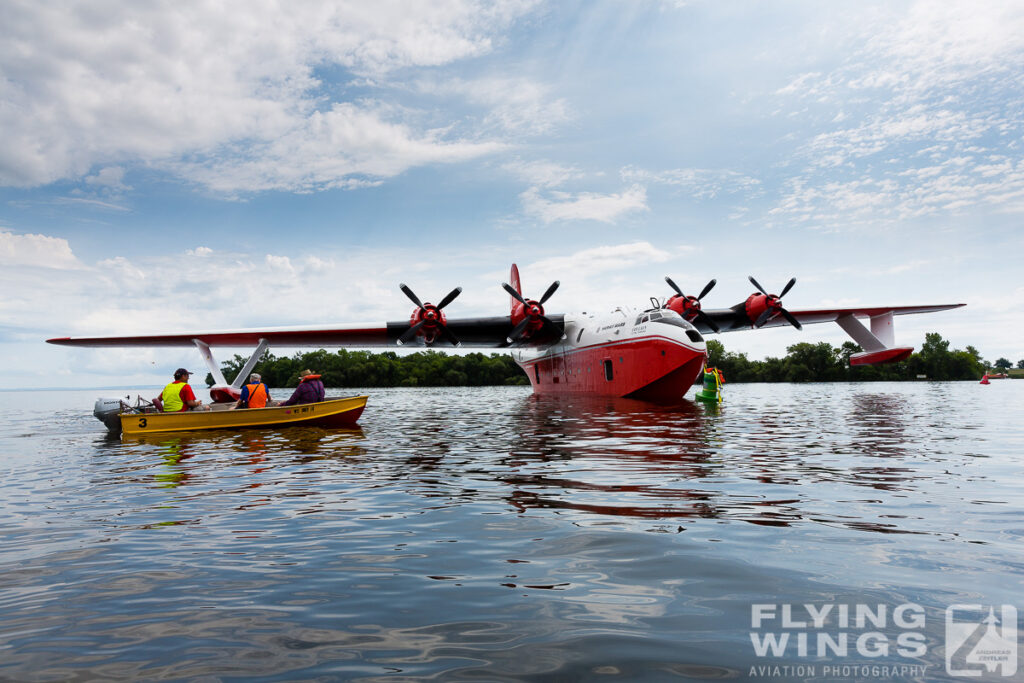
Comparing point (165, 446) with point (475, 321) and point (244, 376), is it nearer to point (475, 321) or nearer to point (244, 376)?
point (244, 376)

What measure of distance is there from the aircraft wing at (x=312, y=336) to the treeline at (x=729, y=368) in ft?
211

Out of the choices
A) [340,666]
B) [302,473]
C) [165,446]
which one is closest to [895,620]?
[340,666]

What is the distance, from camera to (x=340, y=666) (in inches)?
110

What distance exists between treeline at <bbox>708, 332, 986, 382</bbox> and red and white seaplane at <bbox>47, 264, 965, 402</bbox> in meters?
59.0

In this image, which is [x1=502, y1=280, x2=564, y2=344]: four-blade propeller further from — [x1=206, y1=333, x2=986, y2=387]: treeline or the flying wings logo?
[x1=206, y1=333, x2=986, y2=387]: treeline

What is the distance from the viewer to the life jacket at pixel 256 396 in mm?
16797

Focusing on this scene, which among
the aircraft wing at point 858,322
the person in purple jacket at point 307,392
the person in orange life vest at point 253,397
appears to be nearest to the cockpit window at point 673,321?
the aircraft wing at point 858,322

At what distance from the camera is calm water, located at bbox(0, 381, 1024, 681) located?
9.45 ft

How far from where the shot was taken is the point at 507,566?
A: 13.8 ft

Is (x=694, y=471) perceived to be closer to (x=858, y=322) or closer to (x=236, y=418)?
(x=236, y=418)

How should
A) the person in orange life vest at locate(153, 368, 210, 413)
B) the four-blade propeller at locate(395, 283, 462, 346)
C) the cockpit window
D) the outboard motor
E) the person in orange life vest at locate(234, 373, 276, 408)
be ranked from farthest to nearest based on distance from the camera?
the four-blade propeller at locate(395, 283, 462, 346)
the cockpit window
the outboard motor
the person in orange life vest at locate(234, 373, 276, 408)
the person in orange life vest at locate(153, 368, 210, 413)

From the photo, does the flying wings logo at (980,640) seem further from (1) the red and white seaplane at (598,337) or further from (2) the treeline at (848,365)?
(2) the treeline at (848,365)

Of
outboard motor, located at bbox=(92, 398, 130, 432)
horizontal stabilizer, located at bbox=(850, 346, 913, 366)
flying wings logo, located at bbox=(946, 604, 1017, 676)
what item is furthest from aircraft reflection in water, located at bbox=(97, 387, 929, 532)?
horizontal stabilizer, located at bbox=(850, 346, 913, 366)

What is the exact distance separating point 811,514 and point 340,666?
4.61 metres
